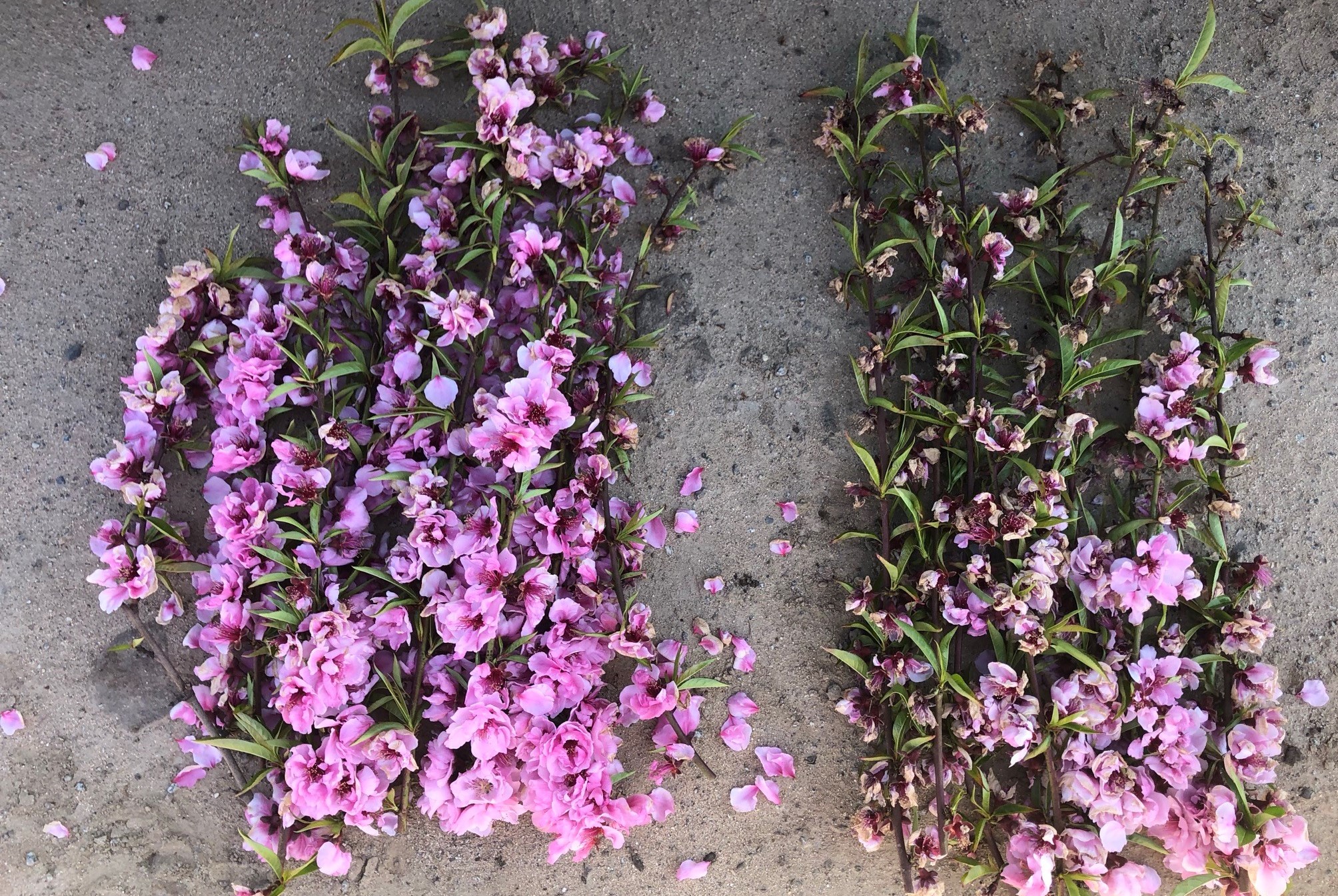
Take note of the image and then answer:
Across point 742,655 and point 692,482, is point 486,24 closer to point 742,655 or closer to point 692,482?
point 692,482

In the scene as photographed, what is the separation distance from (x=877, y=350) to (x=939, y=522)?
0.35m

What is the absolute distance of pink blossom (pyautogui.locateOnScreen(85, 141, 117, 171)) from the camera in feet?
5.82

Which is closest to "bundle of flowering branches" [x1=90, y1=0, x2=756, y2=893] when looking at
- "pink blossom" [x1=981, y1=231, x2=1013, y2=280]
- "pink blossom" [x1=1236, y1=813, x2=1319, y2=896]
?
"pink blossom" [x1=981, y1=231, x2=1013, y2=280]

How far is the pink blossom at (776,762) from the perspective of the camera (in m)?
1.74

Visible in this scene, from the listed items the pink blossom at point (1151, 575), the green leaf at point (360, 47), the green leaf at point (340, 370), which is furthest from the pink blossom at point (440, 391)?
the pink blossom at point (1151, 575)

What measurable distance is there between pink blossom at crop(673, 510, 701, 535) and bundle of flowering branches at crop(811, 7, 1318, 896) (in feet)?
1.14

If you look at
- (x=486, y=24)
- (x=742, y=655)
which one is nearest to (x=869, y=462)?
(x=742, y=655)

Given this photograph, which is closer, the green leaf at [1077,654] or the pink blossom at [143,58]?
the green leaf at [1077,654]

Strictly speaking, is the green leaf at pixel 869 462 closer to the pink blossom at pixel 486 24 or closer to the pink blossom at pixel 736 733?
the pink blossom at pixel 736 733

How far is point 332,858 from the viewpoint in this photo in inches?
63.2

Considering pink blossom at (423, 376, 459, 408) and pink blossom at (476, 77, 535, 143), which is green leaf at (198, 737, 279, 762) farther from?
pink blossom at (476, 77, 535, 143)

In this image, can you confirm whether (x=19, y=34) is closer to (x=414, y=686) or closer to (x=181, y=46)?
(x=181, y=46)

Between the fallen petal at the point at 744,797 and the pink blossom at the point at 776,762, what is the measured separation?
50 millimetres

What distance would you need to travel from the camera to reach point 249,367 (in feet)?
5.19
